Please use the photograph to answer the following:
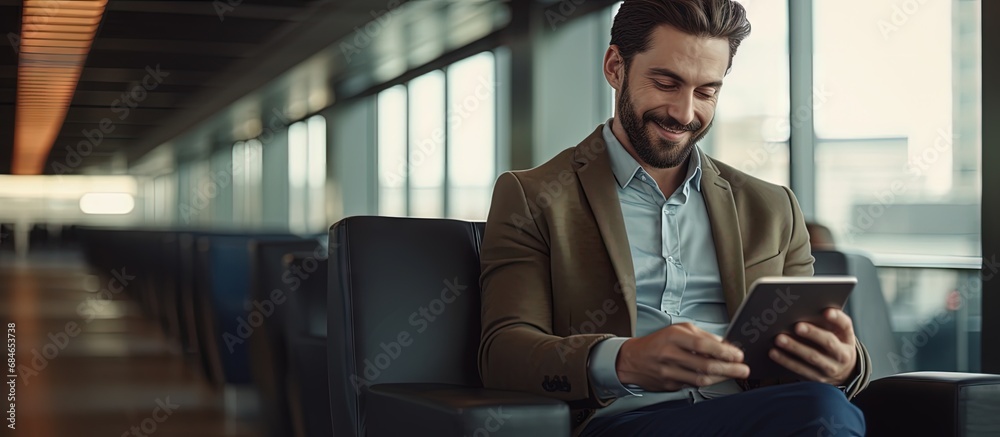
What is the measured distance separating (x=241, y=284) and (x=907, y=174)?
2697 mm

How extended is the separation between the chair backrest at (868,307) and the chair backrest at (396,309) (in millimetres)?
755

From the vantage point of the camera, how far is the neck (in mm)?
1908

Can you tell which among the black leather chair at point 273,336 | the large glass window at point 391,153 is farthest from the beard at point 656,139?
the large glass window at point 391,153

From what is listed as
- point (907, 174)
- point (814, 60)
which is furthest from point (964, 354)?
point (814, 60)

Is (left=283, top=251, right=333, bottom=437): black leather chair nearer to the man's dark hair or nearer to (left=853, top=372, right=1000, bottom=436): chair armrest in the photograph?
the man's dark hair

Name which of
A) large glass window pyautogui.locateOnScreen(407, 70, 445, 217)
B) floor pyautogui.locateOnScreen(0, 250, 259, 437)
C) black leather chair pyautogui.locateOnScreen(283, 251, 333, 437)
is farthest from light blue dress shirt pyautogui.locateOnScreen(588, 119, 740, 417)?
large glass window pyautogui.locateOnScreen(407, 70, 445, 217)

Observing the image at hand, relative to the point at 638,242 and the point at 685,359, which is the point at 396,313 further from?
the point at 685,359

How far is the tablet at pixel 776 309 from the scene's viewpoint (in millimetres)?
1405

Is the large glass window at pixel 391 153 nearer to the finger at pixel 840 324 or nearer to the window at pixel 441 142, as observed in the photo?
the window at pixel 441 142

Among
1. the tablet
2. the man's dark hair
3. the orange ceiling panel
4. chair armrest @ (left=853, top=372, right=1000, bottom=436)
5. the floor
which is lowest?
the floor

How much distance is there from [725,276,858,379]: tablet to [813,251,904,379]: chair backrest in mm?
686

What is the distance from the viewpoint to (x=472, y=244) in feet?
6.60

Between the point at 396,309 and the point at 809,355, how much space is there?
2.39 ft

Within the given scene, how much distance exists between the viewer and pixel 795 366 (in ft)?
5.07
